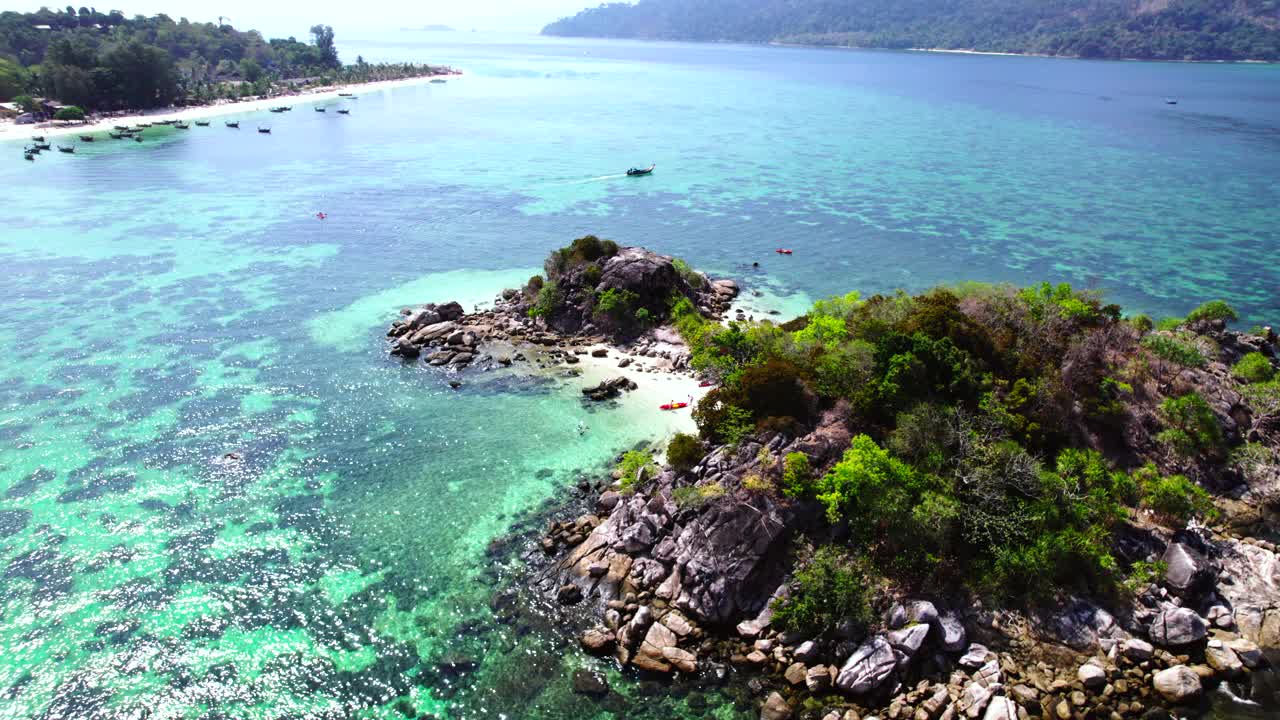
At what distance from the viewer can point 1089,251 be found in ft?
231

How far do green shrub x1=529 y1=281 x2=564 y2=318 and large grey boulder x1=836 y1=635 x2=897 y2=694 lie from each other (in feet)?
112

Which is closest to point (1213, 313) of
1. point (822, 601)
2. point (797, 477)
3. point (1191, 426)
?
point (1191, 426)

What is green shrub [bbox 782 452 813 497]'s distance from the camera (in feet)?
91.0

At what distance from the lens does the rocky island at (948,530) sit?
2400cm

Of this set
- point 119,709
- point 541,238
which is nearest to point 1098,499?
point 119,709

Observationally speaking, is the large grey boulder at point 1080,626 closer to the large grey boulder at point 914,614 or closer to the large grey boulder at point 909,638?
the large grey boulder at point 914,614

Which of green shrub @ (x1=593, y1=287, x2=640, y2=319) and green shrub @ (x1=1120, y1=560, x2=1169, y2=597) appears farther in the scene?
green shrub @ (x1=593, y1=287, x2=640, y2=319)

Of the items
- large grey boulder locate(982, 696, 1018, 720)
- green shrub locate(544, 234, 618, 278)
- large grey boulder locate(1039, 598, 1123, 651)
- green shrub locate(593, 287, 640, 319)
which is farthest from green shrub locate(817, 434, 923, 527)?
green shrub locate(544, 234, 618, 278)

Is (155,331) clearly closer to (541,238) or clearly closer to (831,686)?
(541,238)

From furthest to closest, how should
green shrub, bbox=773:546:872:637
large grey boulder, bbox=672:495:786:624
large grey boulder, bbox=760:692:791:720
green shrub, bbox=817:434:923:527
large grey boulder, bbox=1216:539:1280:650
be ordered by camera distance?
green shrub, bbox=817:434:923:527
large grey boulder, bbox=672:495:786:624
large grey boulder, bbox=1216:539:1280:650
green shrub, bbox=773:546:872:637
large grey boulder, bbox=760:692:791:720

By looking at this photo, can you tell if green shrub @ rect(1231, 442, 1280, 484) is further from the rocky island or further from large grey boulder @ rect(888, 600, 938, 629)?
large grey boulder @ rect(888, 600, 938, 629)

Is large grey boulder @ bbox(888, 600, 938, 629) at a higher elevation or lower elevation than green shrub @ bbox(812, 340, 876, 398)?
lower

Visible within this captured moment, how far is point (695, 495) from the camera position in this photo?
28281mm

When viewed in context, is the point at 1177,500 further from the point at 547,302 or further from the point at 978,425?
the point at 547,302
